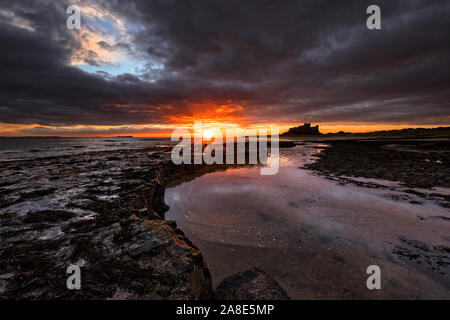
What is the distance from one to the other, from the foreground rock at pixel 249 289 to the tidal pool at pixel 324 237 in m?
0.45

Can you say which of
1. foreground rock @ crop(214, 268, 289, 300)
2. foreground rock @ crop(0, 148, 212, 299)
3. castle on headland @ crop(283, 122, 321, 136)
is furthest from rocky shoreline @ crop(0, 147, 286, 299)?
castle on headland @ crop(283, 122, 321, 136)

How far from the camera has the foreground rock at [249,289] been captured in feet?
9.53

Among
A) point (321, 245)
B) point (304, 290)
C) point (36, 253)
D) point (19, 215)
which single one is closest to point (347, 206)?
point (321, 245)

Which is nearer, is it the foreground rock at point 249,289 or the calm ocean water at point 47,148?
the foreground rock at point 249,289

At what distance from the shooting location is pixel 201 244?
4.89 metres

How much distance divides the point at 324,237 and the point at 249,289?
10.5 feet

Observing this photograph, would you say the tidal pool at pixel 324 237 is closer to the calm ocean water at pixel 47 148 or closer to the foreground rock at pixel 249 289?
the foreground rock at pixel 249 289

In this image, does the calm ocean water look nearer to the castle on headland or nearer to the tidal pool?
the tidal pool

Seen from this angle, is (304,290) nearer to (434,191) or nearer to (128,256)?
(128,256)

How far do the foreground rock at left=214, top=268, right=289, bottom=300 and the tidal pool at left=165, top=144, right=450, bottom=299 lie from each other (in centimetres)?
45

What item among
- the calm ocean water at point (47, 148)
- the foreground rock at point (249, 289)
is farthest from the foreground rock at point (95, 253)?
the calm ocean water at point (47, 148)

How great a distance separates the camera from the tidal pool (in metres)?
3.42

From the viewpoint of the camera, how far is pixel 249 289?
303 cm

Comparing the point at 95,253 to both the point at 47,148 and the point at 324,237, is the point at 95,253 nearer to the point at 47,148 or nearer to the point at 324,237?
the point at 324,237
